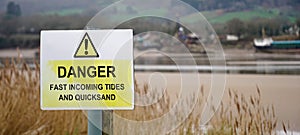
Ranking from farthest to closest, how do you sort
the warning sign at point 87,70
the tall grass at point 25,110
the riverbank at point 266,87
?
1. the tall grass at point 25,110
2. the riverbank at point 266,87
3. the warning sign at point 87,70

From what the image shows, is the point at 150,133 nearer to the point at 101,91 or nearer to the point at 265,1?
the point at 101,91

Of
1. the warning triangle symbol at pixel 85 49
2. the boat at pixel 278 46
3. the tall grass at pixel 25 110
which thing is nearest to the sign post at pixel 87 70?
the warning triangle symbol at pixel 85 49

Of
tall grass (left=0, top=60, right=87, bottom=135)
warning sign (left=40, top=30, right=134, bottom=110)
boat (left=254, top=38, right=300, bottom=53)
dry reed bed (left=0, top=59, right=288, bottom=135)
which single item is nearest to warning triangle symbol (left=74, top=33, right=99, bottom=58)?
warning sign (left=40, top=30, right=134, bottom=110)

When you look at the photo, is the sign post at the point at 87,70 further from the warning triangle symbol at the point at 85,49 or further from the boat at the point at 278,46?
the boat at the point at 278,46

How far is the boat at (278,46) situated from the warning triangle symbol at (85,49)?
81 cm

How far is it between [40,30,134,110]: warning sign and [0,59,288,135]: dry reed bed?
0.34m

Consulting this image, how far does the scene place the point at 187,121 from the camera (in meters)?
1.95

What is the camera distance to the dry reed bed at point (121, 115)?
190 centimetres

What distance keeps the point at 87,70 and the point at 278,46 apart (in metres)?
0.93

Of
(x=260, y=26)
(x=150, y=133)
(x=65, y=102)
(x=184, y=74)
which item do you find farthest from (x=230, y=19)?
(x=65, y=102)

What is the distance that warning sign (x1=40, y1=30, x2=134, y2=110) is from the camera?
5.06ft

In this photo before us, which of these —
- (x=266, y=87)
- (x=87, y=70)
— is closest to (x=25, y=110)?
(x=87, y=70)

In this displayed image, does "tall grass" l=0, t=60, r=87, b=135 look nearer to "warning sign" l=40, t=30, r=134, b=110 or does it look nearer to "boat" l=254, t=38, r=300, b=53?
"warning sign" l=40, t=30, r=134, b=110

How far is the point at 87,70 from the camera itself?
1.55m
